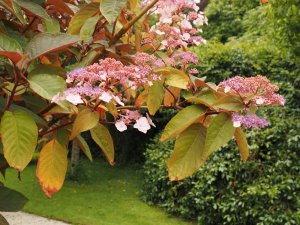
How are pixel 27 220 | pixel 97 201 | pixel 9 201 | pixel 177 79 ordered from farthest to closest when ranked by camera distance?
1. pixel 97 201
2. pixel 27 220
3. pixel 9 201
4. pixel 177 79

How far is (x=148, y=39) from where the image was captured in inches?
56.6

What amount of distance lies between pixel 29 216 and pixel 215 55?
3.51m

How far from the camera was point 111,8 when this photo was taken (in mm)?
1041

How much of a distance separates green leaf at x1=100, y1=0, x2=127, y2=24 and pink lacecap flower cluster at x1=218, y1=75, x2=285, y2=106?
0.98 feet

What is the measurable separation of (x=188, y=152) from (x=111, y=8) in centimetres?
37

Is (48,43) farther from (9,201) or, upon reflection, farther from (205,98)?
(9,201)

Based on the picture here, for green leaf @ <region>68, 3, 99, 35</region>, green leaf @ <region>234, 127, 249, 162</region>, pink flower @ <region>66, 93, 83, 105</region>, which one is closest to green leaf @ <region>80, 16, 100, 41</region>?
green leaf @ <region>68, 3, 99, 35</region>

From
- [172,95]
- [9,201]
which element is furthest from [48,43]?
[9,201]

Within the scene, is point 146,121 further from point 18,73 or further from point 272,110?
point 272,110

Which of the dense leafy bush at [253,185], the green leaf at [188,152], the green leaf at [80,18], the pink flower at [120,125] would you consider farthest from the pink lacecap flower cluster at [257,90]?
the dense leafy bush at [253,185]

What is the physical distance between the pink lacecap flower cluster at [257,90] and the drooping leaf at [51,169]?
0.39 m

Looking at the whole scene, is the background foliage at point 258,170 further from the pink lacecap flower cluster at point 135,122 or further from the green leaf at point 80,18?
the pink lacecap flower cluster at point 135,122

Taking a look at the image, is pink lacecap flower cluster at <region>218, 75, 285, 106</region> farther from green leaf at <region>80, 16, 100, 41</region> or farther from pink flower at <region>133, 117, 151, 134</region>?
green leaf at <region>80, 16, 100, 41</region>

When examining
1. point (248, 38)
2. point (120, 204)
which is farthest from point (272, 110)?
point (248, 38)
